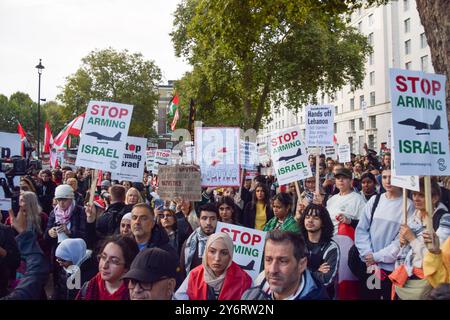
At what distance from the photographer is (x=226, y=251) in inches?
149

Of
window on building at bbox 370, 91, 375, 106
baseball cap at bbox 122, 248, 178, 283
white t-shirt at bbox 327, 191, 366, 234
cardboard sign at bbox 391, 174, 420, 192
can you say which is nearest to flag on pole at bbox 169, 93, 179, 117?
white t-shirt at bbox 327, 191, 366, 234

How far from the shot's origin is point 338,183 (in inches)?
245

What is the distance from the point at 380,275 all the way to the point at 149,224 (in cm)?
230

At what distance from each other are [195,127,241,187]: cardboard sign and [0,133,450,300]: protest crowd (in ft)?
1.60

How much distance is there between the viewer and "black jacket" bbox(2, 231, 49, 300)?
11.7 feet

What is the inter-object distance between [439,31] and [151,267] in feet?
21.4

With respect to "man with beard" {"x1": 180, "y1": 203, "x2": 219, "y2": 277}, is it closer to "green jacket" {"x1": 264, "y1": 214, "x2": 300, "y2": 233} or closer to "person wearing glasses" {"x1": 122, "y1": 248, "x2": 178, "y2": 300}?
"green jacket" {"x1": 264, "y1": 214, "x2": 300, "y2": 233}

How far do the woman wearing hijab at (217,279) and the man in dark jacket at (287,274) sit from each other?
0.51 metres

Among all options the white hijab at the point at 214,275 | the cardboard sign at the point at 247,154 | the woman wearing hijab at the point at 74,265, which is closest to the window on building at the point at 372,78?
the cardboard sign at the point at 247,154

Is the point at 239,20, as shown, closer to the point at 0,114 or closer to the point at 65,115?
the point at 65,115

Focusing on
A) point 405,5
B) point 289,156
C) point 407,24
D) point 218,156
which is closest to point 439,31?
point 289,156

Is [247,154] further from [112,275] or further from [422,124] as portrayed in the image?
[112,275]

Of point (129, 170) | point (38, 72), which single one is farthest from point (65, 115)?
point (129, 170)

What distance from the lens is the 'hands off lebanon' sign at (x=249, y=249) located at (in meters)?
4.39
